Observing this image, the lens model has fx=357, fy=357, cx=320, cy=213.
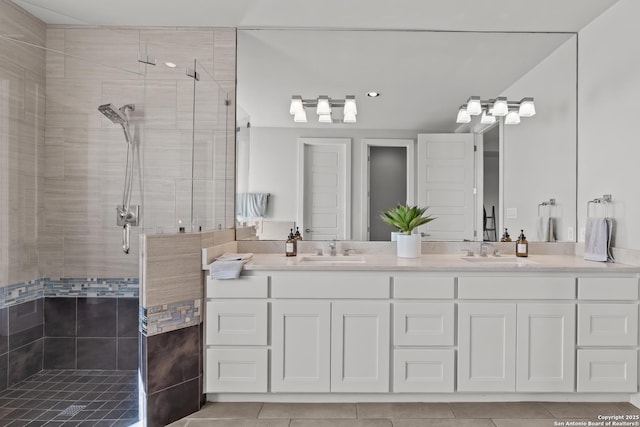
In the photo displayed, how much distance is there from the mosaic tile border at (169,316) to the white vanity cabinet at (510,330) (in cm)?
152

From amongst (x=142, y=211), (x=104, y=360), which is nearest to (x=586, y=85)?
(x=142, y=211)

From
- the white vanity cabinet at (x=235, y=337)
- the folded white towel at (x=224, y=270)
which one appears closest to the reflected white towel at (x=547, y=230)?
the white vanity cabinet at (x=235, y=337)

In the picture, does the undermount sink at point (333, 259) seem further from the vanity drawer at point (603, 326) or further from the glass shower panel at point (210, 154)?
the vanity drawer at point (603, 326)

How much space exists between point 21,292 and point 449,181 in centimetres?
280

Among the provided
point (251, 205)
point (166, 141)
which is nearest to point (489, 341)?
point (251, 205)

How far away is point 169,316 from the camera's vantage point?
1.94m

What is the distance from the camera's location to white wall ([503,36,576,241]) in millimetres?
2615

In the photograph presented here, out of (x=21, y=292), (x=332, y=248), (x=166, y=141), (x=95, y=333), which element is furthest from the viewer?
(x=332, y=248)

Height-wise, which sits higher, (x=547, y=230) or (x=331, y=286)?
(x=547, y=230)

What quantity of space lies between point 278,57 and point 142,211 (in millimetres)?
1462

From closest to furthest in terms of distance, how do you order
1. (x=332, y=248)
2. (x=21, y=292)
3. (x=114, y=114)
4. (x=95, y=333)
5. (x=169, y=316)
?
(x=169, y=316)
(x=21, y=292)
(x=114, y=114)
(x=95, y=333)
(x=332, y=248)

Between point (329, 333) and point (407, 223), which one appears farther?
point (407, 223)

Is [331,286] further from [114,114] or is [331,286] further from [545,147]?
[545,147]

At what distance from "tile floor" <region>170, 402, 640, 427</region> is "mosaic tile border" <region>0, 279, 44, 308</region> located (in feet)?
3.70
